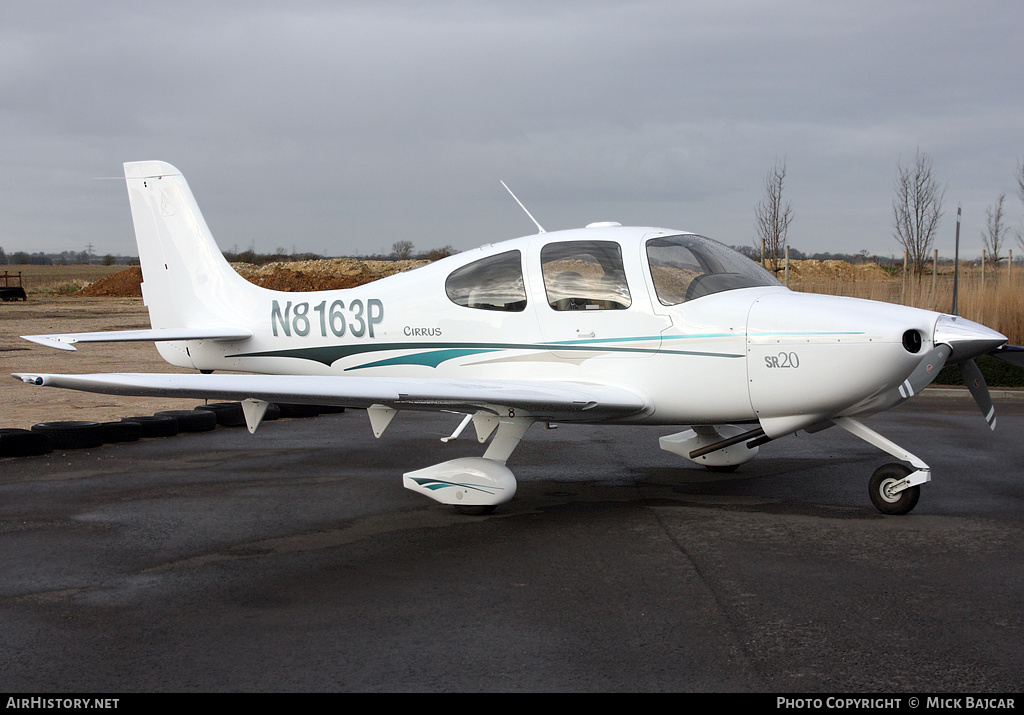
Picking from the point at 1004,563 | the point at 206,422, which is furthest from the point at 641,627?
the point at 206,422

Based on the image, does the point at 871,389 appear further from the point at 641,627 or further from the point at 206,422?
the point at 206,422

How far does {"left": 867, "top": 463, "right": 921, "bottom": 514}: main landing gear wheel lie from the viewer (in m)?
6.48

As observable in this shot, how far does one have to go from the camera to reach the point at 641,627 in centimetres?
432

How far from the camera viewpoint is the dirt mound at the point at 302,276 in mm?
50219

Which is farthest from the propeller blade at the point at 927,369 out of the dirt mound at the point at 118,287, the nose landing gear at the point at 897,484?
the dirt mound at the point at 118,287

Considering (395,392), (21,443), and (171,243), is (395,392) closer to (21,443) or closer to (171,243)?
(171,243)

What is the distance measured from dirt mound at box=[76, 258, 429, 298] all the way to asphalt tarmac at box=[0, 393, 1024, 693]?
108 ft

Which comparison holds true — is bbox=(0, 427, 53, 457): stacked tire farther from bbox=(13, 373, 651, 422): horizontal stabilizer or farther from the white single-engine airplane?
bbox=(13, 373, 651, 422): horizontal stabilizer

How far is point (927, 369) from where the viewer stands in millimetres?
6121

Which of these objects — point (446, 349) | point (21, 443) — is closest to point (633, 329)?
point (446, 349)

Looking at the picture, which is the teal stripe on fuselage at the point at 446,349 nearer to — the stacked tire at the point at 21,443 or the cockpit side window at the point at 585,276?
the cockpit side window at the point at 585,276

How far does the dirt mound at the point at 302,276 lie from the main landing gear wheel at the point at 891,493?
3431cm

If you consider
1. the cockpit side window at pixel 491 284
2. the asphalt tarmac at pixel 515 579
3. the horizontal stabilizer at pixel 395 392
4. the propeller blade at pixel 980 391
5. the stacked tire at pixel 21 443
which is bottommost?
the asphalt tarmac at pixel 515 579

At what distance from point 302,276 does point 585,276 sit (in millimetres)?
47475
